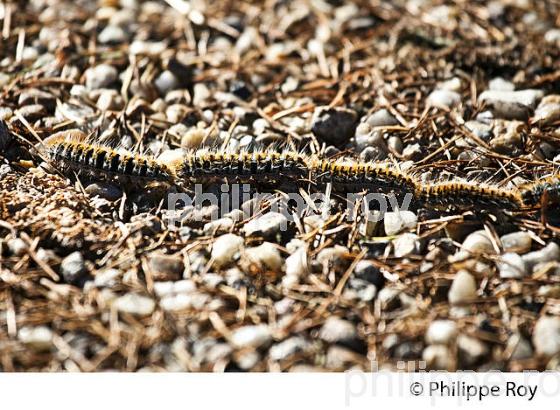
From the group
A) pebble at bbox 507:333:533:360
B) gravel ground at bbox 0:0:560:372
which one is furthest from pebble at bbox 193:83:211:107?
pebble at bbox 507:333:533:360

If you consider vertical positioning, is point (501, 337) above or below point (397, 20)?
below

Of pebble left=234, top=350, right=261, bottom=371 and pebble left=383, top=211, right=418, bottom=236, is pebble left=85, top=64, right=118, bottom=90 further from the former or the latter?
pebble left=234, top=350, right=261, bottom=371

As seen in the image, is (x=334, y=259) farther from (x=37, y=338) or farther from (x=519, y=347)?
(x=37, y=338)

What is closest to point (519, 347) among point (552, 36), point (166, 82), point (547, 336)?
point (547, 336)
